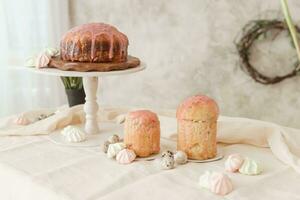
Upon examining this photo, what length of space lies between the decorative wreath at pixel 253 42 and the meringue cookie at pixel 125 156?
810mm

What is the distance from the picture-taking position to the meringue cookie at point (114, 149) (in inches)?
36.8

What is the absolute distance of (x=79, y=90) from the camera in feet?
5.34

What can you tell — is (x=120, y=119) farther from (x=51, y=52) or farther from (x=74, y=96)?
(x=74, y=96)

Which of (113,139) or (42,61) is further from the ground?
(42,61)

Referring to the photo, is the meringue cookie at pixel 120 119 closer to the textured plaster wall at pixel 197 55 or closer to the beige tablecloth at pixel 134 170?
the beige tablecloth at pixel 134 170

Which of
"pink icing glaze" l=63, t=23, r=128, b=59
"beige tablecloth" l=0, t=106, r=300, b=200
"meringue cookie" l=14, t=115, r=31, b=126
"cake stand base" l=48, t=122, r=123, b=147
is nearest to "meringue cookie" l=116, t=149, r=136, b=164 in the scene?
"beige tablecloth" l=0, t=106, r=300, b=200

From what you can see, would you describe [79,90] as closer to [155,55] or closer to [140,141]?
[155,55]

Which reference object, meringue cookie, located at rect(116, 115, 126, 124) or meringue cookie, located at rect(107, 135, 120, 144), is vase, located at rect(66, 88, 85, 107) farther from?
meringue cookie, located at rect(107, 135, 120, 144)

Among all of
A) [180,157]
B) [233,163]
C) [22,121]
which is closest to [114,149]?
[180,157]

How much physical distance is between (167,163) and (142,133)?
9cm

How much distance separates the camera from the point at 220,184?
765mm

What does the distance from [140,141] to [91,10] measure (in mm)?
1254

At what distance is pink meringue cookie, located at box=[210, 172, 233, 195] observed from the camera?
0.76 m

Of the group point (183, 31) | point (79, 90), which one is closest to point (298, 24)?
point (183, 31)
